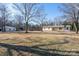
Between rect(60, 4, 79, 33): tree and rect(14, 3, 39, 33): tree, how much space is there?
0.40 metres

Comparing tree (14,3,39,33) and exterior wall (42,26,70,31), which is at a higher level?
tree (14,3,39,33)

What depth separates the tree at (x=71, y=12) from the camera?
4.20 m

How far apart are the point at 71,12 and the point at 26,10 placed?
664mm

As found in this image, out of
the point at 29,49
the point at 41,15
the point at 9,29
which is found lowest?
the point at 29,49

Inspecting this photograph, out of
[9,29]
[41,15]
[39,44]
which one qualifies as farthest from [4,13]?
[39,44]

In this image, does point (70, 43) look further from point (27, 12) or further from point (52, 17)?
point (27, 12)

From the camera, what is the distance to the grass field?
4.18 m

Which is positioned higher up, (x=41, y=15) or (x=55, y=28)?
(x=41, y=15)

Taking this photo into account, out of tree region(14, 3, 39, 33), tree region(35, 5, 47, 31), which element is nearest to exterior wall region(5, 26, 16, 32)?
tree region(14, 3, 39, 33)

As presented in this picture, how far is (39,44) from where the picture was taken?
421cm

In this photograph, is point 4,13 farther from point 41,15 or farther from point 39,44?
point 39,44

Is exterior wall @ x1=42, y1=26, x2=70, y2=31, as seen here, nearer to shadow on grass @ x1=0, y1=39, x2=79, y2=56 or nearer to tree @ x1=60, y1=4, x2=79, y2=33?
tree @ x1=60, y1=4, x2=79, y2=33

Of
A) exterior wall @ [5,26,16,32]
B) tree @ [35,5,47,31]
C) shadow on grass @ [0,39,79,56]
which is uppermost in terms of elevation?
tree @ [35,5,47,31]

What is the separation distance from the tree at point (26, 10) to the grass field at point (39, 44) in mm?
214
